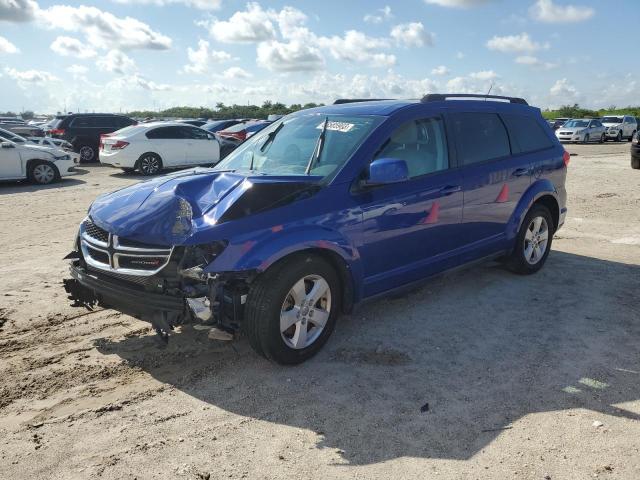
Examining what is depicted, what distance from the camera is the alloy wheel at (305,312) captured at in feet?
12.6

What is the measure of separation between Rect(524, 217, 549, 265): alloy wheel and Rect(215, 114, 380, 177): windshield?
2487 mm

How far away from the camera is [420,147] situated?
478 centimetres

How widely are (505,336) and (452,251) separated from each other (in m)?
0.91

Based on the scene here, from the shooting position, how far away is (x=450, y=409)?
3.43 meters

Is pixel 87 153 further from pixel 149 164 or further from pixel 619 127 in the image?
pixel 619 127

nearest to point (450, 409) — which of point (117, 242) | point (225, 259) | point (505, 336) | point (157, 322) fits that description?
point (505, 336)

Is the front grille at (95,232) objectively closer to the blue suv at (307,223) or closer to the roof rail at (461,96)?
the blue suv at (307,223)

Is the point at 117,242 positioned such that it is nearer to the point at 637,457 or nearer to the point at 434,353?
the point at 434,353

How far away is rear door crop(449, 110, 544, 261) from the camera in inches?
201

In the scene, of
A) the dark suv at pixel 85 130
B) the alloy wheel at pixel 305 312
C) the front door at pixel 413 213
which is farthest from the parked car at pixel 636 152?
the dark suv at pixel 85 130

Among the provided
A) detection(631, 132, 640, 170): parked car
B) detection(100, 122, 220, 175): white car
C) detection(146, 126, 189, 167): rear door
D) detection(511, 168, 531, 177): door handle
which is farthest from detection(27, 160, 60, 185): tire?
detection(631, 132, 640, 170): parked car

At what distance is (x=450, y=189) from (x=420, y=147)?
0.46 m

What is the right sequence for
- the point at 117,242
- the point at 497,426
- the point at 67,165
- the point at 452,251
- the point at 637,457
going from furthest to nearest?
the point at 67,165
the point at 452,251
the point at 117,242
the point at 497,426
the point at 637,457

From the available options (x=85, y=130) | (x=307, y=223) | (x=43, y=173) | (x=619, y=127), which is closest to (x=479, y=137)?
(x=307, y=223)
